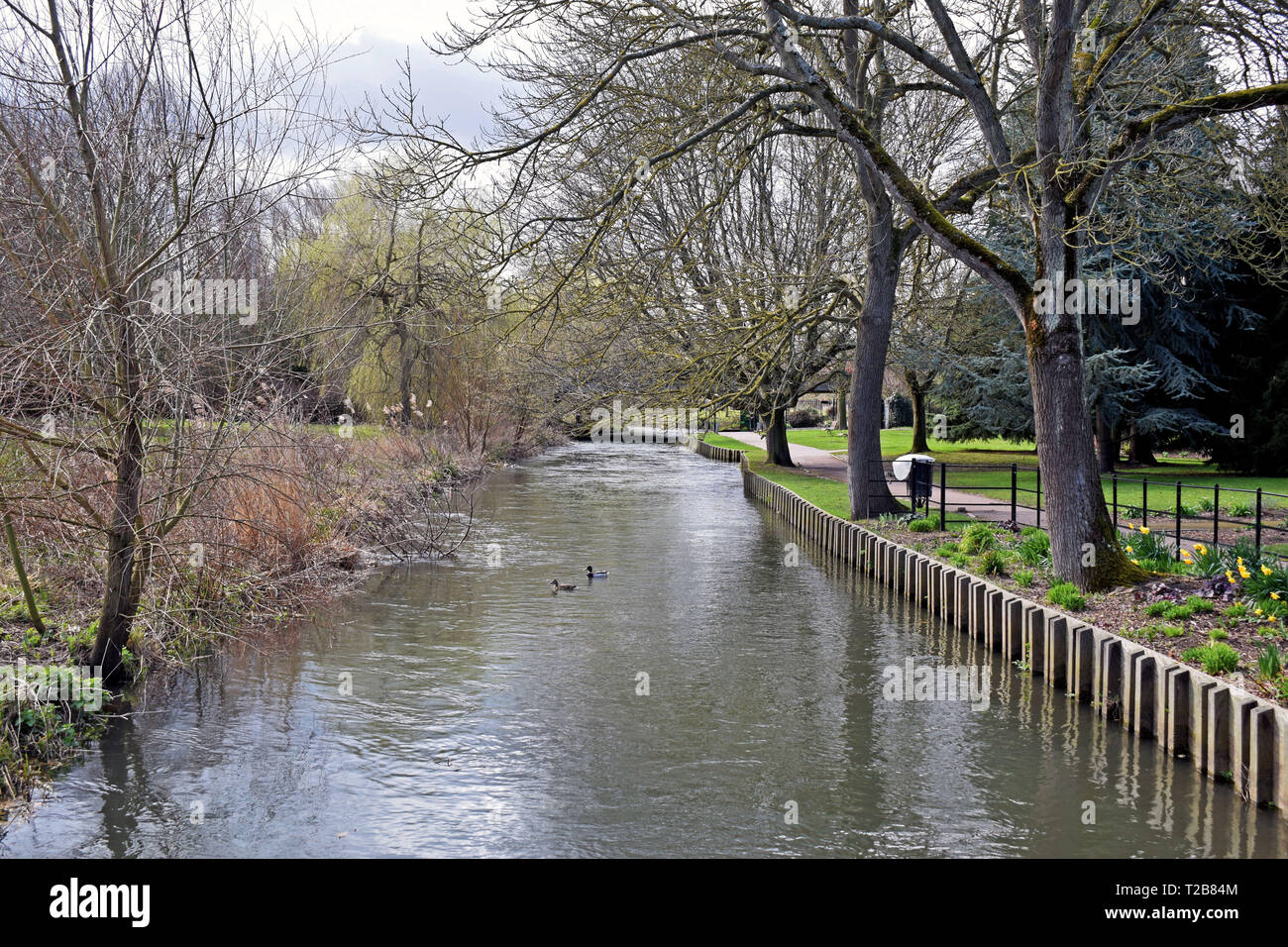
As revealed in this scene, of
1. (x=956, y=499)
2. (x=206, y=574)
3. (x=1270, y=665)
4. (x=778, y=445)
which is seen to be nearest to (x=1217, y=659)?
(x=1270, y=665)

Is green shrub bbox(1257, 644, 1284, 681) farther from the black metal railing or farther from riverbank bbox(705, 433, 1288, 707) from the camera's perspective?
the black metal railing

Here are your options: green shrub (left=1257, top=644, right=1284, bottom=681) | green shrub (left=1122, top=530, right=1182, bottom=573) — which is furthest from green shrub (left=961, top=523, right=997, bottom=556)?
green shrub (left=1257, top=644, right=1284, bottom=681)

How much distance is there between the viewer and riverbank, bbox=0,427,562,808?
9.30m

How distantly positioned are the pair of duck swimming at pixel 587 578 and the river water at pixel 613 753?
679 millimetres

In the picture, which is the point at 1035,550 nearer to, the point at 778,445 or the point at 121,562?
the point at 121,562

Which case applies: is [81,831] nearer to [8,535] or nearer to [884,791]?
[8,535]

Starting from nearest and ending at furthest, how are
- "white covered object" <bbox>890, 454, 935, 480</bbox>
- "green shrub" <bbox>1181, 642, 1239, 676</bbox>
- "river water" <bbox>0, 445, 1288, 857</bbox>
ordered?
"river water" <bbox>0, 445, 1288, 857</bbox>, "green shrub" <bbox>1181, 642, 1239, 676</bbox>, "white covered object" <bbox>890, 454, 935, 480</bbox>

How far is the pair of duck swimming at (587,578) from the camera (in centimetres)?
1678

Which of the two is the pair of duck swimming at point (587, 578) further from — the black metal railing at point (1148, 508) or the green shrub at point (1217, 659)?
the green shrub at point (1217, 659)

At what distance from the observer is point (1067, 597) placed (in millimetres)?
11664

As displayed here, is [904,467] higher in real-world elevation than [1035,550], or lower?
higher

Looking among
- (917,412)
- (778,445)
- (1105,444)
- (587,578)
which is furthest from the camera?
(917,412)

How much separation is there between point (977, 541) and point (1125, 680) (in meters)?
6.00

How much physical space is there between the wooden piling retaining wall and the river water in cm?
19
